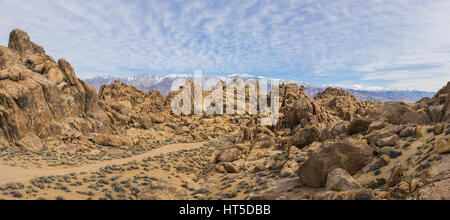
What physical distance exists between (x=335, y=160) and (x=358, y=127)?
13914 millimetres

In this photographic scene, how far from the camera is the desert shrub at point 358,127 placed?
28688 mm

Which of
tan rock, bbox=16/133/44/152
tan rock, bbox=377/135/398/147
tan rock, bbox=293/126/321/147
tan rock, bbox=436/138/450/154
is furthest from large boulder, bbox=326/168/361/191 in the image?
tan rock, bbox=16/133/44/152

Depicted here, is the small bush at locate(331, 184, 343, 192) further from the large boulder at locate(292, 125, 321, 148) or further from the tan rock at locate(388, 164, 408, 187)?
the large boulder at locate(292, 125, 321, 148)

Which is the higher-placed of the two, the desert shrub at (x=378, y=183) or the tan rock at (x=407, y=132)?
the tan rock at (x=407, y=132)

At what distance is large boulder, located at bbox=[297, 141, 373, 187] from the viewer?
17.9m

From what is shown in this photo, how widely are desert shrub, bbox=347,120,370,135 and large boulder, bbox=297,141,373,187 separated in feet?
36.9


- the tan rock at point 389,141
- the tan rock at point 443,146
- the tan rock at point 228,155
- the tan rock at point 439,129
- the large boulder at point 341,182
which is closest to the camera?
the tan rock at point 443,146

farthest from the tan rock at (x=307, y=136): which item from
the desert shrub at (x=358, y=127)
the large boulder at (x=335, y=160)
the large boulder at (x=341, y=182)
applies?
the large boulder at (x=341, y=182)

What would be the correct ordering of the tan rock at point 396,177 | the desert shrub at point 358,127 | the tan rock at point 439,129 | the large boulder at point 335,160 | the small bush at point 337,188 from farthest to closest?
the desert shrub at point 358,127
the large boulder at point 335,160
the tan rock at point 439,129
the small bush at point 337,188
the tan rock at point 396,177

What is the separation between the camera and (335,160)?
18031 millimetres

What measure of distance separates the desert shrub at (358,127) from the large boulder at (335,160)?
11236 millimetres

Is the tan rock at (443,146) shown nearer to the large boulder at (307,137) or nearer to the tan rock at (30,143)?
the large boulder at (307,137)

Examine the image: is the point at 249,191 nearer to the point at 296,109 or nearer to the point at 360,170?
A: the point at 360,170
